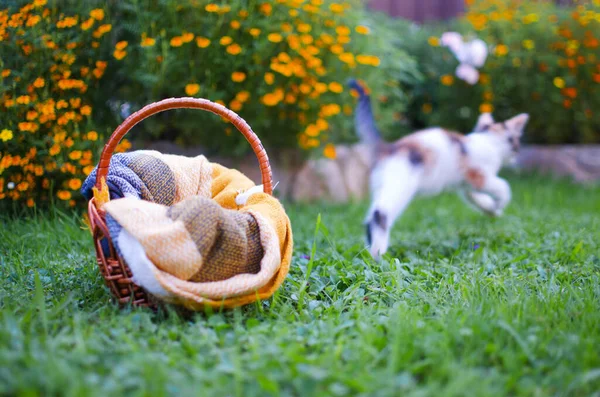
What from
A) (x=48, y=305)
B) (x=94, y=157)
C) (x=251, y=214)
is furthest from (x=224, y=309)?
(x=94, y=157)

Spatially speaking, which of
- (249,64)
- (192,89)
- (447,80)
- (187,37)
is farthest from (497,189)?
(447,80)

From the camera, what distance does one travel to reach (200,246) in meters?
1.65

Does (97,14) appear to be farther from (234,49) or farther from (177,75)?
(234,49)

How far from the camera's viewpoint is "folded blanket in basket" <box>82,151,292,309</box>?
1.59 m

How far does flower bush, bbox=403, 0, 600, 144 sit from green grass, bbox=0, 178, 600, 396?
298cm

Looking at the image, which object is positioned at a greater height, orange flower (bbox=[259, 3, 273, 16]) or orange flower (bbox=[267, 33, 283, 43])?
orange flower (bbox=[259, 3, 273, 16])

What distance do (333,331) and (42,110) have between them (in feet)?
6.72

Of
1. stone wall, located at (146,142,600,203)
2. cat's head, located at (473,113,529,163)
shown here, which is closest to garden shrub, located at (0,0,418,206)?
stone wall, located at (146,142,600,203)

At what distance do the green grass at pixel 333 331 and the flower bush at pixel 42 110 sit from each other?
0.38m

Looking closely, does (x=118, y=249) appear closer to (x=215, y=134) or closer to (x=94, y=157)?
(x=94, y=157)

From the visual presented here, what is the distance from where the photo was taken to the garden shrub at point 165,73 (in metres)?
2.87

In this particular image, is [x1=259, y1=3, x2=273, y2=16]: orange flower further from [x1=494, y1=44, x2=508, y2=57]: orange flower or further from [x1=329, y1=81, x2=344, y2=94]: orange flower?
[x1=494, y1=44, x2=508, y2=57]: orange flower

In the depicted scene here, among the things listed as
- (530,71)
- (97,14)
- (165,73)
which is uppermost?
(97,14)

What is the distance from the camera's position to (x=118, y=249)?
1.67m
